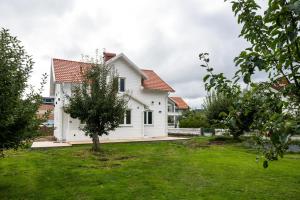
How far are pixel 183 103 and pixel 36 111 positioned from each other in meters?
61.9

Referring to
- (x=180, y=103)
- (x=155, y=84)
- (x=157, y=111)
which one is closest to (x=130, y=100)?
(x=157, y=111)

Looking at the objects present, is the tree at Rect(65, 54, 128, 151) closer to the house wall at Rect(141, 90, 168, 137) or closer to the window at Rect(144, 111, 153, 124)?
the window at Rect(144, 111, 153, 124)

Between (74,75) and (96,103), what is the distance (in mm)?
8326

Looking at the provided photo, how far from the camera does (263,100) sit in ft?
10.6

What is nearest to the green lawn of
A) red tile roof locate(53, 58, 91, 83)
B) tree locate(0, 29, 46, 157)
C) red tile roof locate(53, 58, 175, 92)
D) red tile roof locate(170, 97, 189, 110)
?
tree locate(0, 29, 46, 157)

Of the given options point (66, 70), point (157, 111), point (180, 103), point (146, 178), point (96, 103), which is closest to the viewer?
point (146, 178)

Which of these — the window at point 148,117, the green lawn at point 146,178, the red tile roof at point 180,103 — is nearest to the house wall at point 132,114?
the window at point 148,117

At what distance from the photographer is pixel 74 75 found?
2392 cm

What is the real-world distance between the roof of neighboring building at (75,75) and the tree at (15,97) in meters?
10.1

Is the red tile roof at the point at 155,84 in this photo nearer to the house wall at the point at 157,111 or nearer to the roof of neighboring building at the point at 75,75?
the roof of neighboring building at the point at 75,75

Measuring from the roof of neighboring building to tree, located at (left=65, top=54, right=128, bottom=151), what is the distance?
1.29 m

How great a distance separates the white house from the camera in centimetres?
2408

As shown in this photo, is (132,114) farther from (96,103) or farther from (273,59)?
(273,59)

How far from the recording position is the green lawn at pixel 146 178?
328 inches
